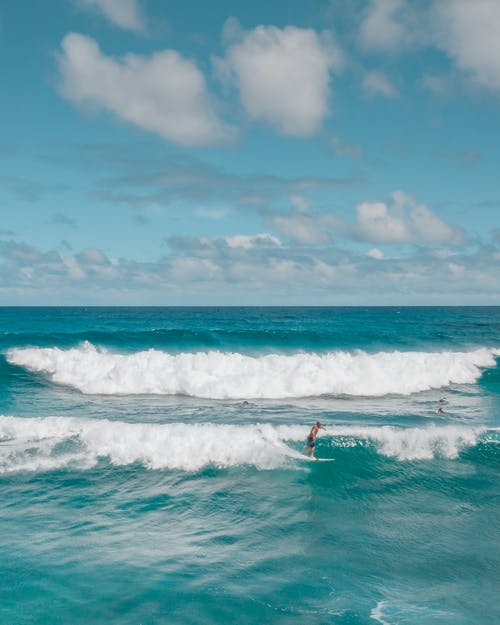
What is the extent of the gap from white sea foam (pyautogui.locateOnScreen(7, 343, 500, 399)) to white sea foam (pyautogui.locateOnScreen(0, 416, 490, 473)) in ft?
31.2

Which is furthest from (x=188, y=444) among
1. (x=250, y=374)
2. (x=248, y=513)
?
(x=250, y=374)

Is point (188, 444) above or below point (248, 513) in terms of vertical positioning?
above

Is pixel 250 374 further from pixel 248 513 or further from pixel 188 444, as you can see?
pixel 248 513

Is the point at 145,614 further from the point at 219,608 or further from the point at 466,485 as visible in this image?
the point at 466,485

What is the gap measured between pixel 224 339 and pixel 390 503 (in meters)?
34.7

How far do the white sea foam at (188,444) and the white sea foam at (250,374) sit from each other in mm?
9506

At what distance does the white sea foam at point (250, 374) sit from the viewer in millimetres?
27438

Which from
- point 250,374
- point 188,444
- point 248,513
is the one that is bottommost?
point 248,513

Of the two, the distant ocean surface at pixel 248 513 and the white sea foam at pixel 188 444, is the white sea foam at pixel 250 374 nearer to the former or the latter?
the distant ocean surface at pixel 248 513

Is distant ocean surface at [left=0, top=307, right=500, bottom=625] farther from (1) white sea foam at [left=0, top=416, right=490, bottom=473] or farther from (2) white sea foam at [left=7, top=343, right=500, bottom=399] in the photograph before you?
(2) white sea foam at [left=7, top=343, right=500, bottom=399]

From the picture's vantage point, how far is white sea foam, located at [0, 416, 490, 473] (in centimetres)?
1521

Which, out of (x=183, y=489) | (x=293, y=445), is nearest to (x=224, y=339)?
(x=293, y=445)

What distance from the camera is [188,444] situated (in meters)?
15.9

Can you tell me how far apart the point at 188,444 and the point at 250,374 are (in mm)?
13061
